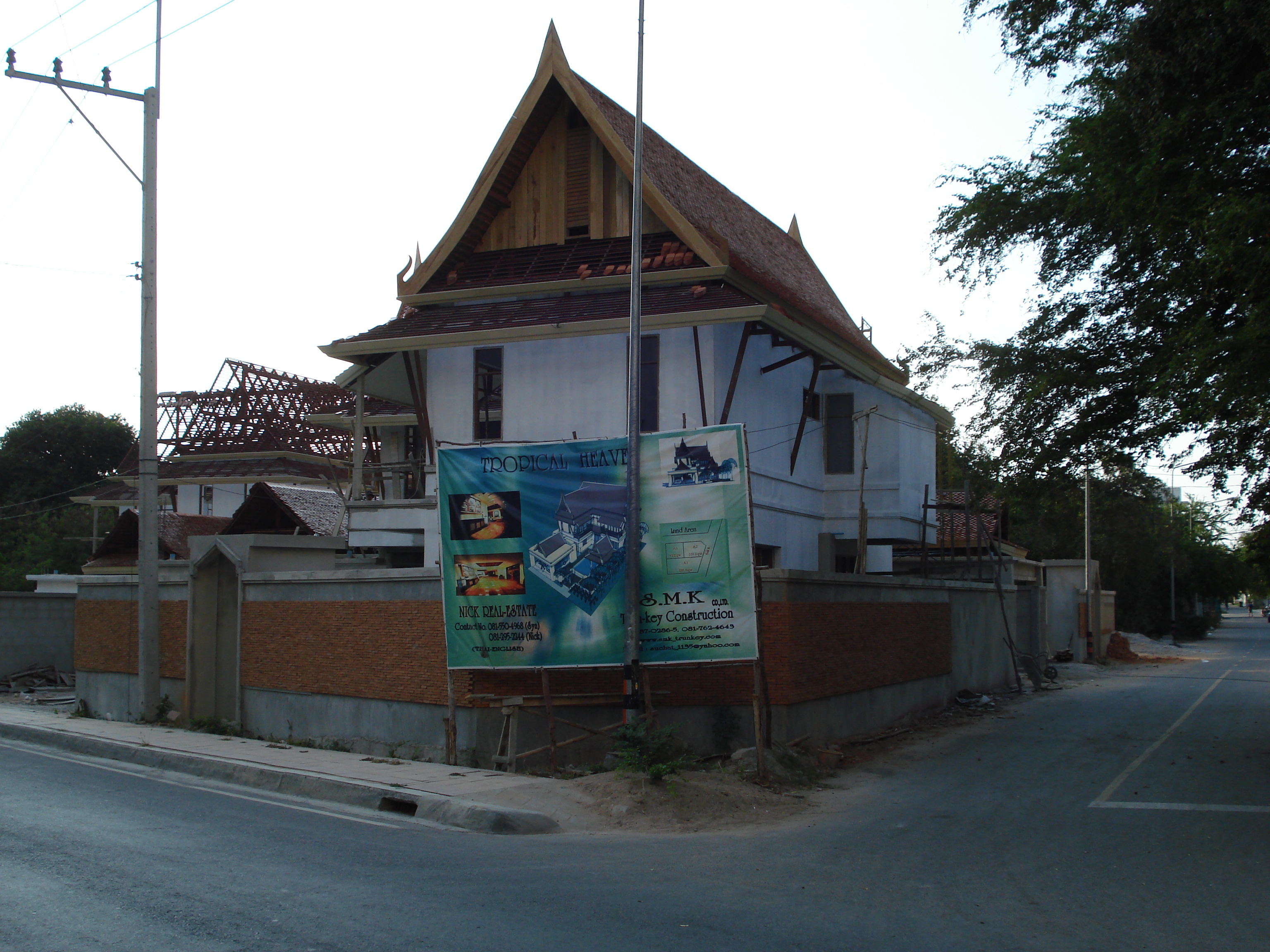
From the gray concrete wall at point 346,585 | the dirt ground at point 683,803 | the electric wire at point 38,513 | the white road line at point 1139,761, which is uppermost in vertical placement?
the electric wire at point 38,513

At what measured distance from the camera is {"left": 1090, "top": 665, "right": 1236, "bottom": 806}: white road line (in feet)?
39.3

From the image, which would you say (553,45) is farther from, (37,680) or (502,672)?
(37,680)

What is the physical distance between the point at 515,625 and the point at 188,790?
13.8 ft

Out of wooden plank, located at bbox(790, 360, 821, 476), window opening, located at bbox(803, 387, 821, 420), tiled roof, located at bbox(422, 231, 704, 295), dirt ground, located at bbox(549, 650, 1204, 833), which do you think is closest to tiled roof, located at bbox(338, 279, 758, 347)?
tiled roof, located at bbox(422, 231, 704, 295)

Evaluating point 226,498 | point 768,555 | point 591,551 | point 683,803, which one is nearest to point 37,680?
point 768,555

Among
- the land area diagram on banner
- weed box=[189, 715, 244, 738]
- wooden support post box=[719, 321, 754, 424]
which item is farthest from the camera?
weed box=[189, 715, 244, 738]

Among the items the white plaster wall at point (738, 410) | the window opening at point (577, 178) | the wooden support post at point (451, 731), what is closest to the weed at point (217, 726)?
the wooden support post at point (451, 731)

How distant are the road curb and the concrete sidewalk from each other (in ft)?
0.04

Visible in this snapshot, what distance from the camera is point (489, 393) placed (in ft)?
66.4

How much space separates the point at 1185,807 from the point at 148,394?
1690cm

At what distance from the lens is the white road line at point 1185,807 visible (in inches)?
433

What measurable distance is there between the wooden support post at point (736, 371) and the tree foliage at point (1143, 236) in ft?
10.5

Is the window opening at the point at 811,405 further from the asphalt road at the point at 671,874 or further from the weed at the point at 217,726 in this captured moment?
the weed at the point at 217,726

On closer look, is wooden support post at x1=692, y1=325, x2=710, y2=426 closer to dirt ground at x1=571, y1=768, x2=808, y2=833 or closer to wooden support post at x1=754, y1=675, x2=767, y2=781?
wooden support post at x1=754, y1=675, x2=767, y2=781
